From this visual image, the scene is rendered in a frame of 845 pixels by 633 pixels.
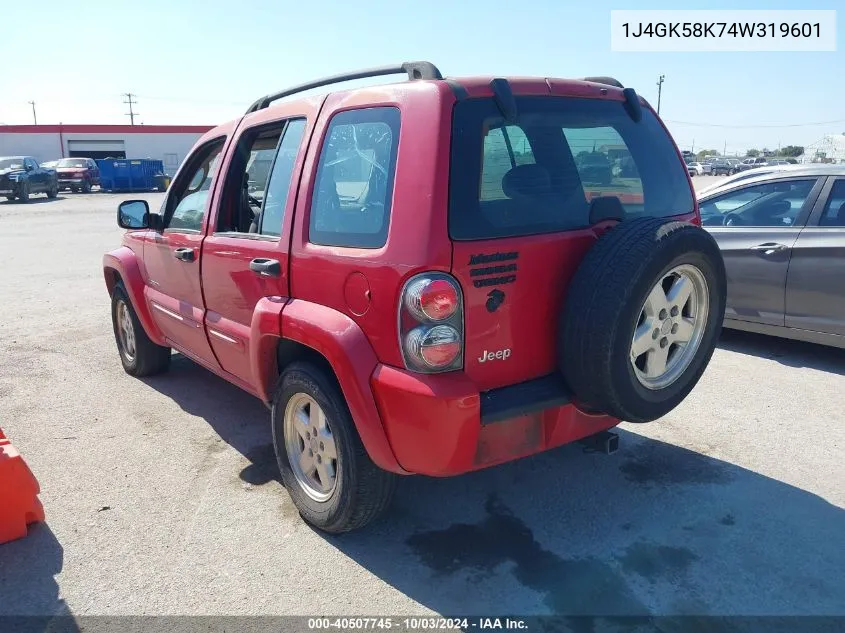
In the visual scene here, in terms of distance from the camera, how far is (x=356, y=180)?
3.02 meters

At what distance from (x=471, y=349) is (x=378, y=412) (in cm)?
45

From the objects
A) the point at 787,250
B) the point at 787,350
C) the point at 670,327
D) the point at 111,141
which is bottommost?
the point at 787,350

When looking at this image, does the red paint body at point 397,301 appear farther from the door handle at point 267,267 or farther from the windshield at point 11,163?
the windshield at point 11,163

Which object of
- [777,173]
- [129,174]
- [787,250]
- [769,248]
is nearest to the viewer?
[787,250]

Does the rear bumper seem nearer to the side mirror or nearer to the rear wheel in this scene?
the side mirror

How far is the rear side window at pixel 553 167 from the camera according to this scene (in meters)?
2.73

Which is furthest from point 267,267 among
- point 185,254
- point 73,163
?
point 73,163

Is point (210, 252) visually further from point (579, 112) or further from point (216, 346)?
point (579, 112)

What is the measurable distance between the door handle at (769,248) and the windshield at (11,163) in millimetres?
28459

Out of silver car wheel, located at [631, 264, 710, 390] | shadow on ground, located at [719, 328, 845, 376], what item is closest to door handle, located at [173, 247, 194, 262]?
silver car wheel, located at [631, 264, 710, 390]

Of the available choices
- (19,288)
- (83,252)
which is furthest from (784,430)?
(83,252)

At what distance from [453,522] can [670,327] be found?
1.37 metres

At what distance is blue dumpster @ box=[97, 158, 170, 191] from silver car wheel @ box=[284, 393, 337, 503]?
35136 millimetres

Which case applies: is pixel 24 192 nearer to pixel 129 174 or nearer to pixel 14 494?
pixel 129 174
